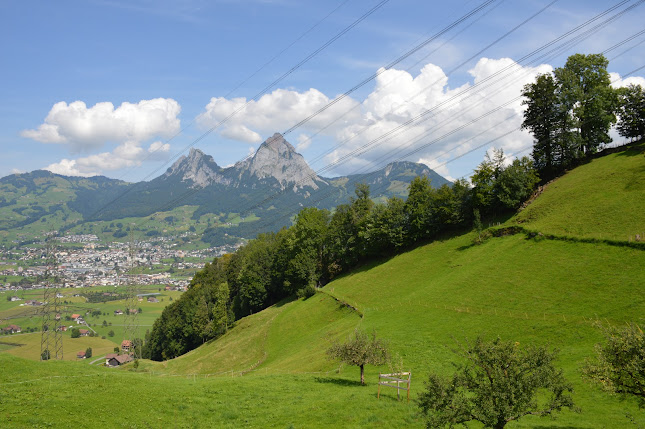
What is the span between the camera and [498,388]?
19.1 meters

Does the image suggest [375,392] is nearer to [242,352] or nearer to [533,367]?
[533,367]


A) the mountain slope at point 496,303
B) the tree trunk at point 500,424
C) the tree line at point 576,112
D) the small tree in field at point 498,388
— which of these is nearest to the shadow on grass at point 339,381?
the mountain slope at point 496,303

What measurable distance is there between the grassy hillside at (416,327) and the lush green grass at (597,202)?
257 millimetres

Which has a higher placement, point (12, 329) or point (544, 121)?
point (544, 121)

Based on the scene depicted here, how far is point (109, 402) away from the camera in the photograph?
88.2ft

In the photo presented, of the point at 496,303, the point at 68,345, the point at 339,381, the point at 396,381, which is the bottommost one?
the point at 68,345

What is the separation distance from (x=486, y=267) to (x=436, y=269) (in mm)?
10427

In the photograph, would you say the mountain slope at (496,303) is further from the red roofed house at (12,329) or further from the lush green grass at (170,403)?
the red roofed house at (12,329)

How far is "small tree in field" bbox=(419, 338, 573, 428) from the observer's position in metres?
18.8

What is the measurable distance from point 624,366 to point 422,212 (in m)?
63.2

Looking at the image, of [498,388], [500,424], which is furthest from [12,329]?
[498,388]

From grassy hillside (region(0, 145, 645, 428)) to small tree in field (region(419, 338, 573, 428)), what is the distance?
614 cm

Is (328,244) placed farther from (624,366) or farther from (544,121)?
(624,366)

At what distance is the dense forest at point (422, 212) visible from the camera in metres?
75.5
